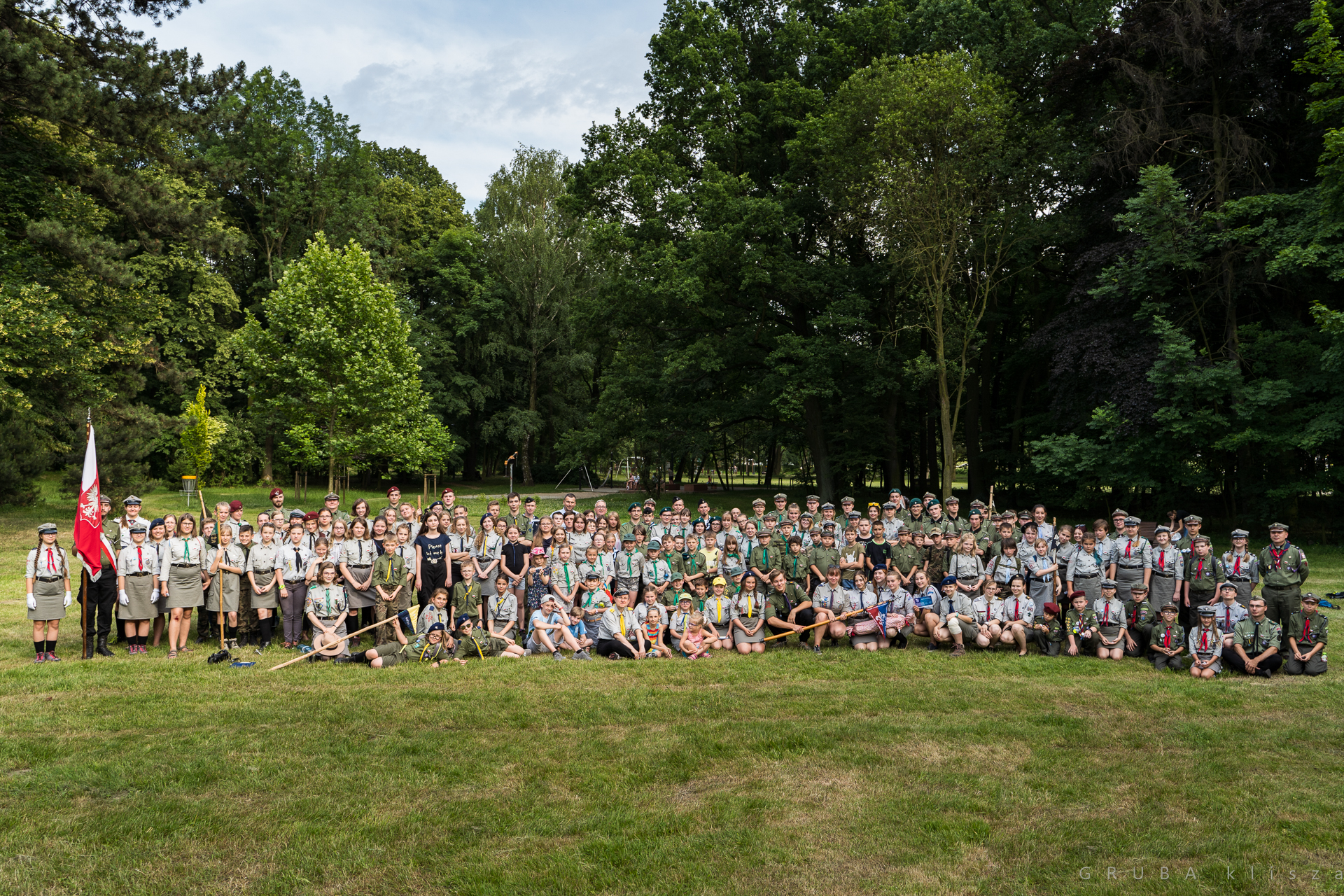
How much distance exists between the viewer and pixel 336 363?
29547mm

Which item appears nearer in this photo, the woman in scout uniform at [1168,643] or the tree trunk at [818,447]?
the woman in scout uniform at [1168,643]

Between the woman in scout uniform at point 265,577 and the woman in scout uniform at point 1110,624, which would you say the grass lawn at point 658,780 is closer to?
the woman in scout uniform at point 1110,624

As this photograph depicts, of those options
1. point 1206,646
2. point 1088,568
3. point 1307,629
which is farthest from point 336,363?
point 1307,629

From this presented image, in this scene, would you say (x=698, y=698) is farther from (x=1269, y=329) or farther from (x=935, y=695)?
(x=1269, y=329)

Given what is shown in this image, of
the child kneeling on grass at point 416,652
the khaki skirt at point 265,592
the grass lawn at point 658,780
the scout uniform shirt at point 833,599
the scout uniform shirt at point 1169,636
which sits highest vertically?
the khaki skirt at point 265,592

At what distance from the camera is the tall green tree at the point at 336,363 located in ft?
95.2

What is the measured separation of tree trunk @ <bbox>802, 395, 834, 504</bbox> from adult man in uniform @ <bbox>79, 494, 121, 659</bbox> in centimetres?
2084

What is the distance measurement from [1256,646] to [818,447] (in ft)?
61.5

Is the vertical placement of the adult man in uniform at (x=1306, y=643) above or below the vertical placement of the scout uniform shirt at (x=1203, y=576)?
below

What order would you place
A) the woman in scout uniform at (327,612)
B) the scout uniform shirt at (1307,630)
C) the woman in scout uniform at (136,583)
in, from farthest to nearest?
the woman in scout uniform at (327,612) < the woman in scout uniform at (136,583) < the scout uniform shirt at (1307,630)

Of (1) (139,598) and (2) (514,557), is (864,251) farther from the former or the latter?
(1) (139,598)

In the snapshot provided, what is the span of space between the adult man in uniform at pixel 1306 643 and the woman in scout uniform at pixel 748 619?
19.8 ft

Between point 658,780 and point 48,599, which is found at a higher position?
point 48,599

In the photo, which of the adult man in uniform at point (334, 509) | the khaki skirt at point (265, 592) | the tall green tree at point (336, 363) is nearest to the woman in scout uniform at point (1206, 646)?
the adult man in uniform at point (334, 509)
